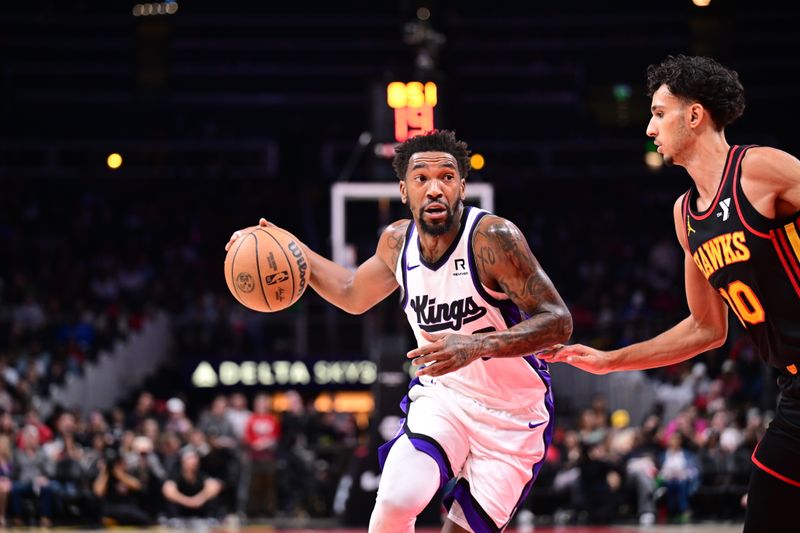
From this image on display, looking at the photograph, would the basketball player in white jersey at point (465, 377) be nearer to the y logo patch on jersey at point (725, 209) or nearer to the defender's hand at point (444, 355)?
the defender's hand at point (444, 355)

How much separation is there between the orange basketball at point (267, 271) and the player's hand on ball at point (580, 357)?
1.33m

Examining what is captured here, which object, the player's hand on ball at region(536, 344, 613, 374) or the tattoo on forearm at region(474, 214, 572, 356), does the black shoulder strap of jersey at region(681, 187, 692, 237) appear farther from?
the player's hand on ball at region(536, 344, 613, 374)

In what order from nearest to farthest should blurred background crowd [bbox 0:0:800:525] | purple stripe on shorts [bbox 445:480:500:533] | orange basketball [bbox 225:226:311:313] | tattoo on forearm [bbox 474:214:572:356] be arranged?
tattoo on forearm [bbox 474:214:572:356], purple stripe on shorts [bbox 445:480:500:533], orange basketball [bbox 225:226:311:313], blurred background crowd [bbox 0:0:800:525]

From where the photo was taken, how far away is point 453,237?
516cm

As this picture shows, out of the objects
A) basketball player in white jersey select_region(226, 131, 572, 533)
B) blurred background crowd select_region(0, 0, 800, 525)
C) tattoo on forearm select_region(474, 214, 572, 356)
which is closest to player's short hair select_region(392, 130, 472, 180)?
basketball player in white jersey select_region(226, 131, 572, 533)

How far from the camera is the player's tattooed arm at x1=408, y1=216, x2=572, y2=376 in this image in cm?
432

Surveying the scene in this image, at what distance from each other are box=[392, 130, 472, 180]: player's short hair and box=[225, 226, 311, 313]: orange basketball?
0.71 meters

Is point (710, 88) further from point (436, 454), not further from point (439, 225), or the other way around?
point (436, 454)

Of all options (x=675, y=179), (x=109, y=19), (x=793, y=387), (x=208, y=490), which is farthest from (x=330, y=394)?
(x=793, y=387)

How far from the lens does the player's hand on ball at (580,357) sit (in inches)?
195

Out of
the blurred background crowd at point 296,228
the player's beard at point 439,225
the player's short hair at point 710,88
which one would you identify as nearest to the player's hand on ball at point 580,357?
the player's beard at point 439,225

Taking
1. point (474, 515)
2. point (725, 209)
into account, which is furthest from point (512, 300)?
point (725, 209)

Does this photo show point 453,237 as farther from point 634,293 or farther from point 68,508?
point 634,293

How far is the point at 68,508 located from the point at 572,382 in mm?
10063
